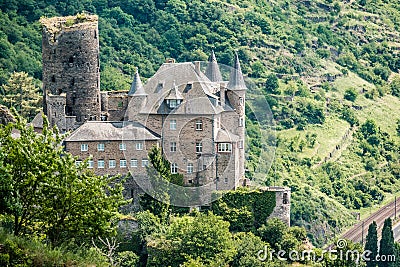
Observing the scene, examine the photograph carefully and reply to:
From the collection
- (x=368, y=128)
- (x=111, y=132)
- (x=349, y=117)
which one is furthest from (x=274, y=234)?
(x=349, y=117)

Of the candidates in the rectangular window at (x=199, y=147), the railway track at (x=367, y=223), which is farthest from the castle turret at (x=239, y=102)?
the railway track at (x=367, y=223)

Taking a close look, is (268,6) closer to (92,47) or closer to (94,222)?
(92,47)

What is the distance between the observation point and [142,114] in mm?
63938

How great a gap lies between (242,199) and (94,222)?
21.8 meters

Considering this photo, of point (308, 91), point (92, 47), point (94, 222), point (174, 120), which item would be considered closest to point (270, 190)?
point (174, 120)

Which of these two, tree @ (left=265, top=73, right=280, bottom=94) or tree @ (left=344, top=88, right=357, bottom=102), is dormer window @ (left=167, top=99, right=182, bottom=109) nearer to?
tree @ (left=265, top=73, right=280, bottom=94)

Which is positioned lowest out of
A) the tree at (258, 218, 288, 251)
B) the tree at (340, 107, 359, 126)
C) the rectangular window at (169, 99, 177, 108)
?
the tree at (340, 107, 359, 126)

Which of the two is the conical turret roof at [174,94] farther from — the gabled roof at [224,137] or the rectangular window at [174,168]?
the rectangular window at [174,168]

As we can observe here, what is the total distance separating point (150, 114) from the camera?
63562 millimetres

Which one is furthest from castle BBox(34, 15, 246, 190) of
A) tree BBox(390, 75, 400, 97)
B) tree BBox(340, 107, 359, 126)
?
tree BBox(390, 75, 400, 97)

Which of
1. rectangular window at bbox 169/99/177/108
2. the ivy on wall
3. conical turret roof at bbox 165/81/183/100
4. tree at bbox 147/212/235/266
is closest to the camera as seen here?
tree at bbox 147/212/235/266

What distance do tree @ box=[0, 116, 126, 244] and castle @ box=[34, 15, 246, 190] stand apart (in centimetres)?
1778

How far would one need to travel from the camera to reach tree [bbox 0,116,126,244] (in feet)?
139

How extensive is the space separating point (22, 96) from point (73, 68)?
63.4 ft
